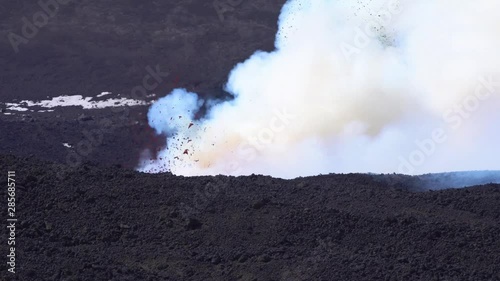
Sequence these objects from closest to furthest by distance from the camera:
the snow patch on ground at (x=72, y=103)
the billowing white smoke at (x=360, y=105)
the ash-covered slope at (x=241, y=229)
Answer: the ash-covered slope at (x=241, y=229), the billowing white smoke at (x=360, y=105), the snow patch on ground at (x=72, y=103)

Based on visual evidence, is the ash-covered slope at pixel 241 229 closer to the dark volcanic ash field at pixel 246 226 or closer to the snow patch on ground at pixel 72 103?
the dark volcanic ash field at pixel 246 226

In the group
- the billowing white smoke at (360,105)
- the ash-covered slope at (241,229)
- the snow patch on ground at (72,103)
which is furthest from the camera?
the snow patch on ground at (72,103)

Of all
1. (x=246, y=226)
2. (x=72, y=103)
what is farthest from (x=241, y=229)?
(x=72, y=103)

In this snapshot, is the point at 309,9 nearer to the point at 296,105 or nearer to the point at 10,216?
the point at 296,105

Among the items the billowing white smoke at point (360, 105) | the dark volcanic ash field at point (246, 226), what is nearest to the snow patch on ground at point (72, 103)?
the billowing white smoke at point (360, 105)

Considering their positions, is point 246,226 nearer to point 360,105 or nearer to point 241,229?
point 241,229

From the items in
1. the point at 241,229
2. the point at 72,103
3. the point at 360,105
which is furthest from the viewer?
the point at 72,103
